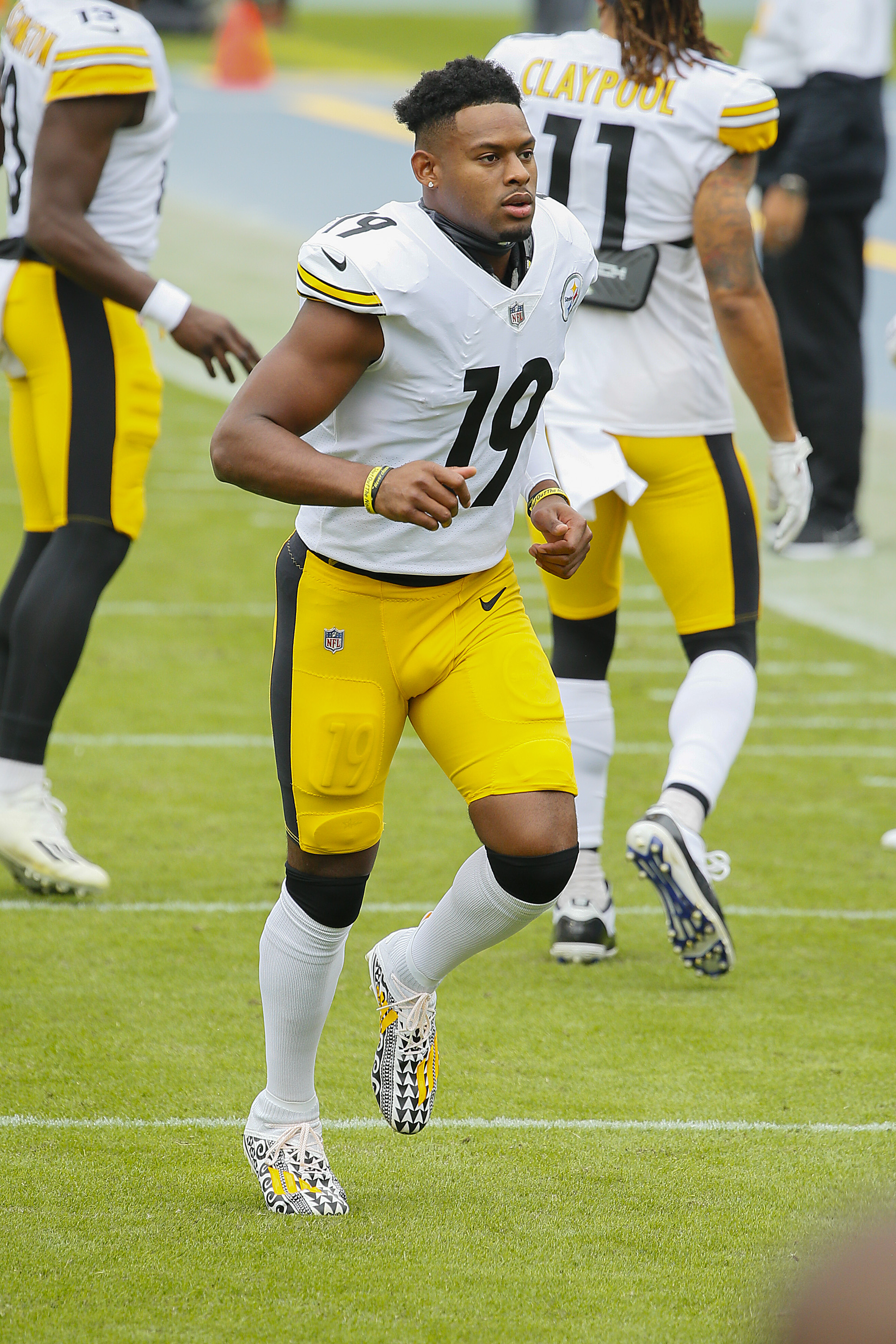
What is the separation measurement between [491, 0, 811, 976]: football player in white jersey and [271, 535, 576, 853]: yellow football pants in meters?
1.15

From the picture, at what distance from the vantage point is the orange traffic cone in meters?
30.8

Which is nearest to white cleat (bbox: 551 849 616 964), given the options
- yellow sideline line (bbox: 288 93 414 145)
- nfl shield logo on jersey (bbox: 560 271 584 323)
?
nfl shield logo on jersey (bbox: 560 271 584 323)

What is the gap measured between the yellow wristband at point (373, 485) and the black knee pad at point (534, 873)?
0.68 metres

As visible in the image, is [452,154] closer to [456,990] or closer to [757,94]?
[757,94]

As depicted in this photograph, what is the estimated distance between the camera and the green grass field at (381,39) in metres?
36.0

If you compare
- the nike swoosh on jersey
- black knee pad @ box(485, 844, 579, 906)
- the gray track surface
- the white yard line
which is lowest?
the gray track surface

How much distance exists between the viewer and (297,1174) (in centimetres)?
328

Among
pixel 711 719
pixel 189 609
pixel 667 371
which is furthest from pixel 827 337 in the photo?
pixel 711 719

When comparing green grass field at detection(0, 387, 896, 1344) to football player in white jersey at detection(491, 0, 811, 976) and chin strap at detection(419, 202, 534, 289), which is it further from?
chin strap at detection(419, 202, 534, 289)

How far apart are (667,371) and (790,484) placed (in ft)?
1.43

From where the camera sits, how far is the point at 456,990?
4.47 metres

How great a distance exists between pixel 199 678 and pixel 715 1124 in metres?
4.01

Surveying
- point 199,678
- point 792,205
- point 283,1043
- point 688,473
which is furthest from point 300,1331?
point 792,205

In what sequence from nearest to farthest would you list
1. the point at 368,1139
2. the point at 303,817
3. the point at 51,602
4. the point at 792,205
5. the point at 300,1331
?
the point at 300,1331
the point at 303,817
the point at 368,1139
the point at 51,602
the point at 792,205
